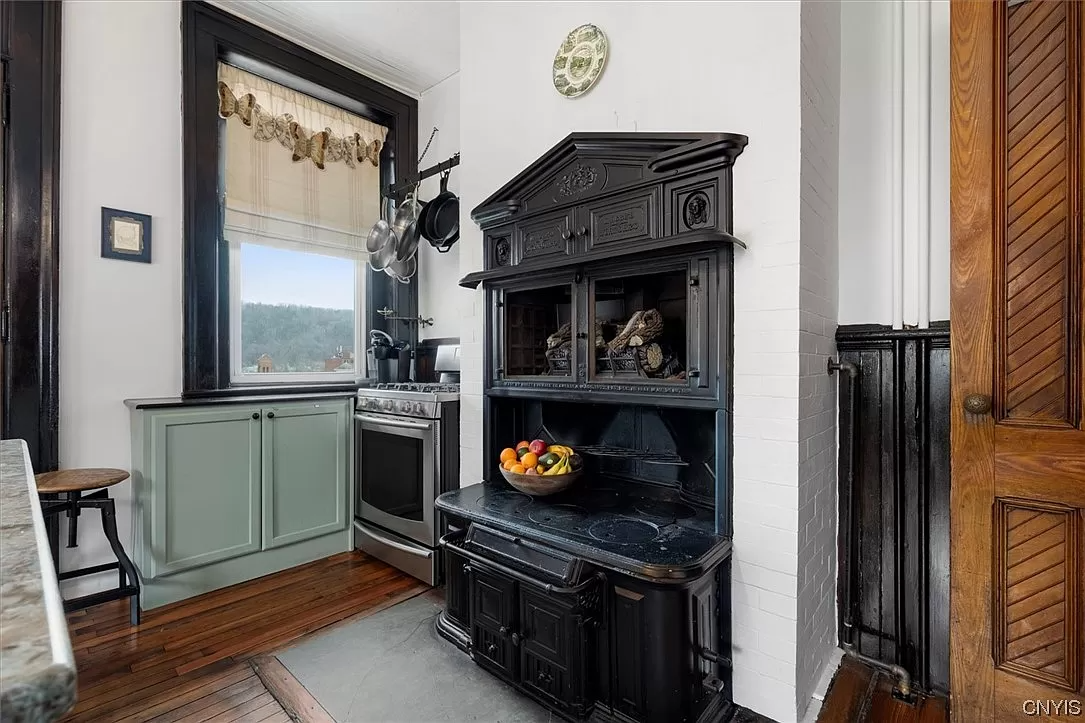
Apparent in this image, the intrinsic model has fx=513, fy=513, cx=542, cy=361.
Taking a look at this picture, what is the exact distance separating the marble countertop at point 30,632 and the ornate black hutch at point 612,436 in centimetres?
129

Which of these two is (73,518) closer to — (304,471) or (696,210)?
(304,471)

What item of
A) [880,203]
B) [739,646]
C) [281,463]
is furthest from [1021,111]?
[281,463]

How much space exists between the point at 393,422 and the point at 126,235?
1596mm

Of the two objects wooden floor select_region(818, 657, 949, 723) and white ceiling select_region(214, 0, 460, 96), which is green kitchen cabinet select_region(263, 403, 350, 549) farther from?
wooden floor select_region(818, 657, 949, 723)

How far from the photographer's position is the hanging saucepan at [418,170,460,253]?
318 cm

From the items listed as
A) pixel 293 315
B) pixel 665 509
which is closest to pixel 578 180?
pixel 665 509

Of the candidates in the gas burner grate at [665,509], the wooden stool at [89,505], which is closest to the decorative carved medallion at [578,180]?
the gas burner grate at [665,509]

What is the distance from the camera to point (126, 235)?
255 cm

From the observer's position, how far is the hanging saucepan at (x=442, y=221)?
318 centimetres

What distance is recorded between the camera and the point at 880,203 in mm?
1922

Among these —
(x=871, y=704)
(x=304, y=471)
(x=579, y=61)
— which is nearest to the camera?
(x=871, y=704)

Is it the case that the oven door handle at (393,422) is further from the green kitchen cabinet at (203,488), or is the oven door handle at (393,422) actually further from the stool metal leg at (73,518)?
the stool metal leg at (73,518)

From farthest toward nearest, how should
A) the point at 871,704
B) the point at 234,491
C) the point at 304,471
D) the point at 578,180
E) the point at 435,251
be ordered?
the point at 435,251
the point at 304,471
the point at 234,491
the point at 578,180
the point at 871,704

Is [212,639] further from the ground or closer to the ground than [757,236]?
closer to the ground
